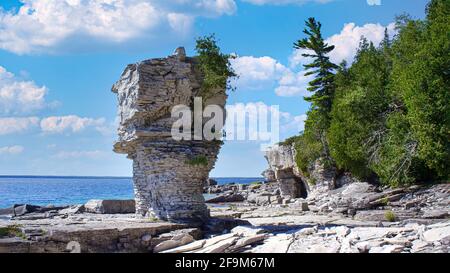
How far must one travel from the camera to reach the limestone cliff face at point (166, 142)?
59.2 ft

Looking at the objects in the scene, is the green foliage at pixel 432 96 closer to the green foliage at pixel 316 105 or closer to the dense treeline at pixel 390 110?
the dense treeline at pixel 390 110

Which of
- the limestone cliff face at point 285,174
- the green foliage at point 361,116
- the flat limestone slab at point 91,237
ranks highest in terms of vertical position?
the green foliage at point 361,116

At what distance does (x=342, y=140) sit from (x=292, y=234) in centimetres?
1565

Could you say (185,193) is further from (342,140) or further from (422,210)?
(342,140)

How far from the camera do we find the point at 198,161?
18.2m

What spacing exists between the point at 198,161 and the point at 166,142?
135cm

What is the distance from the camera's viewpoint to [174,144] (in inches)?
720

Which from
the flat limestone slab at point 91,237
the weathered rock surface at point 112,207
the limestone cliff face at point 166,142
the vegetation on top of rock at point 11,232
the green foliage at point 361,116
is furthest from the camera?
the green foliage at point 361,116

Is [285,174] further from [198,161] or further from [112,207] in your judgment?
[198,161]

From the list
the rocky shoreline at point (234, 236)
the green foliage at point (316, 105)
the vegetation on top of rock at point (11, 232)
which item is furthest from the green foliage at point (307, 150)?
the vegetation on top of rock at point (11, 232)

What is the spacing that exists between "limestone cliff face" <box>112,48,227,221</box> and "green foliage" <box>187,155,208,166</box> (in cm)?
4

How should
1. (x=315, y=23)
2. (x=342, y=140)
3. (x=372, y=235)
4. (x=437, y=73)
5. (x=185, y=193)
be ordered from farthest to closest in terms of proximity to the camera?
(x=315, y=23) → (x=342, y=140) → (x=437, y=73) → (x=185, y=193) → (x=372, y=235)

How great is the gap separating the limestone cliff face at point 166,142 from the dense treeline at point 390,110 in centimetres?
1022
